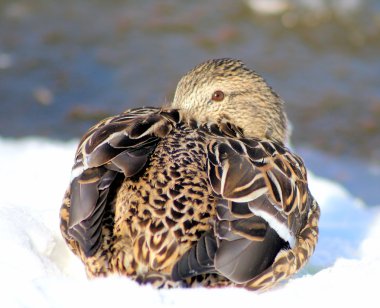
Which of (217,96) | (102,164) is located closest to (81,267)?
(102,164)

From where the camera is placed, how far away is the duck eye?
6031mm

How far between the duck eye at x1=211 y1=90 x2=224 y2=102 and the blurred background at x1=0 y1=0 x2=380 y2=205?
3.83 m

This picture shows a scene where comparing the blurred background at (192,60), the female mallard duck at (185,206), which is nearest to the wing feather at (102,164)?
the female mallard duck at (185,206)

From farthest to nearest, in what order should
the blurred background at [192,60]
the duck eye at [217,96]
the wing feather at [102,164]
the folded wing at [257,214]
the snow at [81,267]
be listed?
1. the blurred background at [192,60]
2. the duck eye at [217,96]
3. the wing feather at [102,164]
4. the folded wing at [257,214]
5. the snow at [81,267]

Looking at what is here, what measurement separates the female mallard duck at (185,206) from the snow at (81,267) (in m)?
0.19

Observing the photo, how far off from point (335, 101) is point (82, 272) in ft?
20.9

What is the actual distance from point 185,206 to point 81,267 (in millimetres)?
933

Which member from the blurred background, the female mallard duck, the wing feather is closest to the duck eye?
the female mallard duck

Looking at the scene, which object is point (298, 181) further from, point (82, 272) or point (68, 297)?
point (68, 297)

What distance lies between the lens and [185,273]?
4445 millimetres

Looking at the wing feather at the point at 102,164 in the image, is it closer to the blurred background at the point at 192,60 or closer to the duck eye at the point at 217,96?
the duck eye at the point at 217,96

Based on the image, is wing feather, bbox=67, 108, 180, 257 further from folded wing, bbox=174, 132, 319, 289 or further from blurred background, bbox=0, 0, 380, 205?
blurred background, bbox=0, 0, 380, 205

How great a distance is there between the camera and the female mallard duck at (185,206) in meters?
4.57

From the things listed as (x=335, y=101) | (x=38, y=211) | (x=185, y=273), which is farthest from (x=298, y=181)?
(x=335, y=101)
